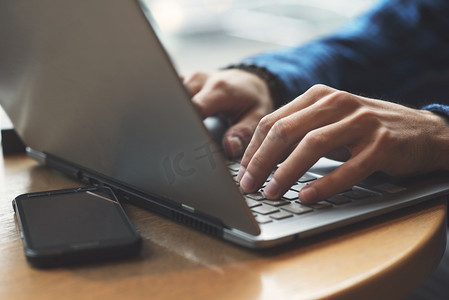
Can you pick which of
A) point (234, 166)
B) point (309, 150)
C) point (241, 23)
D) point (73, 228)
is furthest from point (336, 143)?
point (241, 23)

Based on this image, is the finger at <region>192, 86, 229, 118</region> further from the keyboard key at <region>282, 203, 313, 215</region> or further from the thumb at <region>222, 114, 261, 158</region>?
the keyboard key at <region>282, 203, 313, 215</region>

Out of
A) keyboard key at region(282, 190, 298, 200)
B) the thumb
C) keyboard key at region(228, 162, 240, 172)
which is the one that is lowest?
keyboard key at region(228, 162, 240, 172)

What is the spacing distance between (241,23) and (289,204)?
13.8 feet

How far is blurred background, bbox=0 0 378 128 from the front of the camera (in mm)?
4156

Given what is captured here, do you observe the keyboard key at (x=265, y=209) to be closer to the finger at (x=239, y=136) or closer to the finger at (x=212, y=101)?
the finger at (x=239, y=136)

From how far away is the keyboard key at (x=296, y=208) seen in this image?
1.55ft

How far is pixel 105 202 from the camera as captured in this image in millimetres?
501

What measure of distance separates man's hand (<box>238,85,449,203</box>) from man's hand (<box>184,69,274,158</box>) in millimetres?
203

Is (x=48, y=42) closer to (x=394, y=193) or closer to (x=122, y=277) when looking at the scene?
(x=122, y=277)

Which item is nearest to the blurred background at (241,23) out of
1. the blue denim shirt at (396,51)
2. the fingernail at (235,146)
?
the blue denim shirt at (396,51)

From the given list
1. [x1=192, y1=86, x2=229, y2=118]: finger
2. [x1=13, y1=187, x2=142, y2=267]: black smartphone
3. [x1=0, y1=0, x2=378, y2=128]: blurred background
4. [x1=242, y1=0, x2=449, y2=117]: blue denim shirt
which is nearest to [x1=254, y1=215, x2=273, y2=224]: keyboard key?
[x1=13, y1=187, x2=142, y2=267]: black smartphone

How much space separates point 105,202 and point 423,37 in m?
0.98

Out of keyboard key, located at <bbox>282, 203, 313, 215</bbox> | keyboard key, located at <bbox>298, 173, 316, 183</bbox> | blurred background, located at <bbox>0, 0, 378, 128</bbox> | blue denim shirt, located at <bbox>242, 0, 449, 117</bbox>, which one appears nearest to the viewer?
keyboard key, located at <bbox>282, 203, 313, 215</bbox>

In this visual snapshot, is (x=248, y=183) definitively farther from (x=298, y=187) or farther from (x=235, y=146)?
(x=235, y=146)
